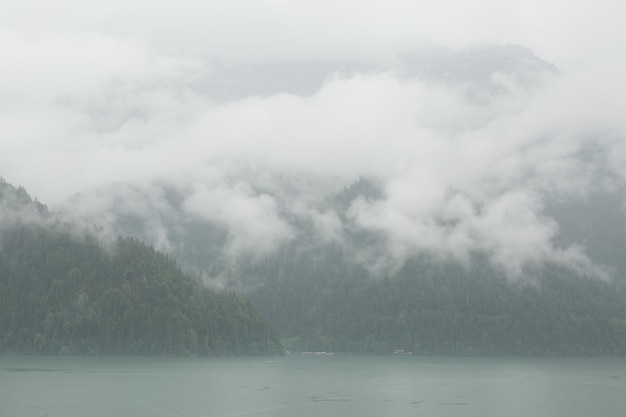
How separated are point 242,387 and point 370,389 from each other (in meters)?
28.6

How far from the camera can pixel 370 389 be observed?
524 feet

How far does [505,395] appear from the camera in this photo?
5906 inches

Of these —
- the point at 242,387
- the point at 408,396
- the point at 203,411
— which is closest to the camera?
the point at 203,411

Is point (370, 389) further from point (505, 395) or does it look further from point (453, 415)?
point (453, 415)

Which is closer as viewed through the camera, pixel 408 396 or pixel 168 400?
pixel 168 400

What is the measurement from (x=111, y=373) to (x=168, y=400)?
66.6 metres

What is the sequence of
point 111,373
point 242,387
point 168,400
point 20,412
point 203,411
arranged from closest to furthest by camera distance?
point 20,412 → point 203,411 → point 168,400 → point 242,387 → point 111,373

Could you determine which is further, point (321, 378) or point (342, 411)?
point (321, 378)

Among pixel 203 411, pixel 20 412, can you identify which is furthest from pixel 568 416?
pixel 20 412

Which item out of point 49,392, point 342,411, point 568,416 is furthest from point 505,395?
point 49,392

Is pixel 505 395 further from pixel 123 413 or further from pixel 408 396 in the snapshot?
pixel 123 413

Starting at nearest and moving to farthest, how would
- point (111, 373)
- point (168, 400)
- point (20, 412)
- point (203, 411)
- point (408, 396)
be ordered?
point (20, 412) → point (203, 411) → point (168, 400) → point (408, 396) → point (111, 373)

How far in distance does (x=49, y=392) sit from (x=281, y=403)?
44664 mm

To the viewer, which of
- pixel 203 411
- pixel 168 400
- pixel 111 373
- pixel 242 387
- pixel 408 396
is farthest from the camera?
pixel 111 373
